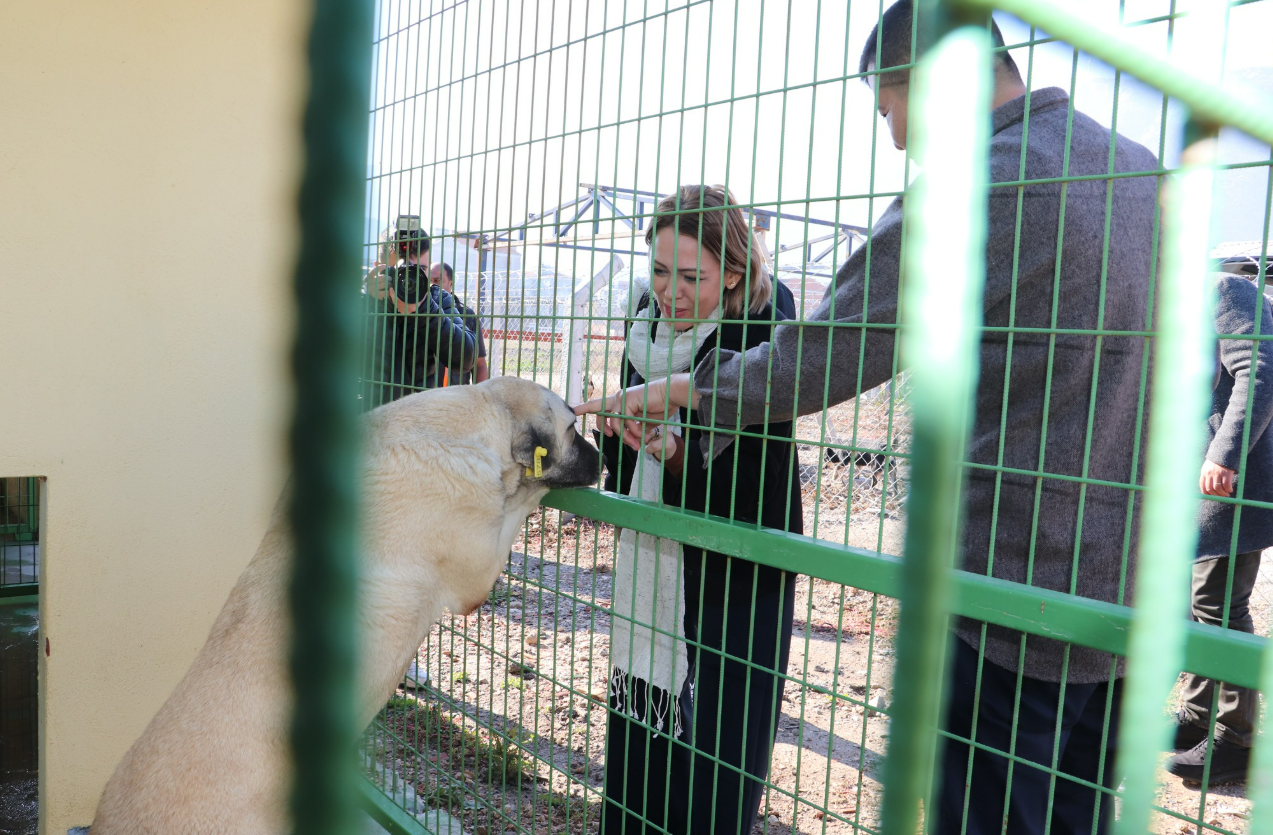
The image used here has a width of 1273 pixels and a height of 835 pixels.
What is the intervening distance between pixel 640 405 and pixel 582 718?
2787mm

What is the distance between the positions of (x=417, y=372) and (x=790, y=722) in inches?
117

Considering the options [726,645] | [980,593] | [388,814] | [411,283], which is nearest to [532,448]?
[726,645]

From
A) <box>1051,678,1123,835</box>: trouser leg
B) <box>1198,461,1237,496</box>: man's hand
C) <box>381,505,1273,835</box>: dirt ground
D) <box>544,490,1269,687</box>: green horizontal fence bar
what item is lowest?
<box>381,505,1273,835</box>: dirt ground

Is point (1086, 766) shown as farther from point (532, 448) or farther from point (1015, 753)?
point (532, 448)

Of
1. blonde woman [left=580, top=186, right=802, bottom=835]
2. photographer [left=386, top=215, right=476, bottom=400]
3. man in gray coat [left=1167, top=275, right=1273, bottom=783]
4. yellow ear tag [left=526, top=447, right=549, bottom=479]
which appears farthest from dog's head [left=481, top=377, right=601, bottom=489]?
man in gray coat [left=1167, top=275, right=1273, bottom=783]

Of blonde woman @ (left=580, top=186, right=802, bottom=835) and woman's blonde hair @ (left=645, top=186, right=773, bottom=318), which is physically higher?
woman's blonde hair @ (left=645, top=186, right=773, bottom=318)

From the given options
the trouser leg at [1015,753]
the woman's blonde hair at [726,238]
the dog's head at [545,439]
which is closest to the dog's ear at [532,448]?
the dog's head at [545,439]

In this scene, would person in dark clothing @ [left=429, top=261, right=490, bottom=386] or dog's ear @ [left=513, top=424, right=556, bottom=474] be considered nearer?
dog's ear @ [left=513, top=424, right=556, bottom=474]

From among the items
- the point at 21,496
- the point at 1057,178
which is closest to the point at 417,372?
the point at 1057,178

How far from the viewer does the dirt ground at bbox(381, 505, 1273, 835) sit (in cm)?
283

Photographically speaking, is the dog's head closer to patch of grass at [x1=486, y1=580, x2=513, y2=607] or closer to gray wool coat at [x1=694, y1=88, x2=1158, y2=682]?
patch of grass at [x1=486, y1=580, x2=513, y2=607]

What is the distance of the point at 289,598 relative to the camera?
0.42 m

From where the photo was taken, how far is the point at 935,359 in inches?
21.9

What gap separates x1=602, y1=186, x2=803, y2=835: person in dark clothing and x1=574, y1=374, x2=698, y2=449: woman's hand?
0.20ft
